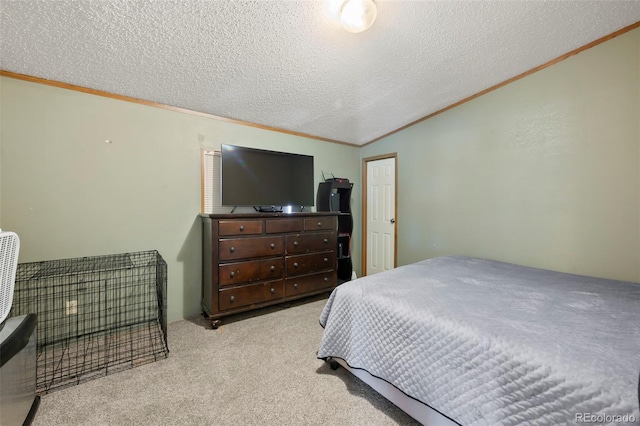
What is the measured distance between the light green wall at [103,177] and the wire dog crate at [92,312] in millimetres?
152

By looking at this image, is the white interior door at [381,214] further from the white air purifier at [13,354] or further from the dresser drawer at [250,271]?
the white air purifier at [13,354]

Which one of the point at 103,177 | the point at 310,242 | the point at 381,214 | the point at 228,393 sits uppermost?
the point at 103,177

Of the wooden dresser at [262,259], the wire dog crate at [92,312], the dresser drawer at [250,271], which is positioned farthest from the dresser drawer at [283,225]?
the wire dog crate at [92,312]

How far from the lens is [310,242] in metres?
2.92

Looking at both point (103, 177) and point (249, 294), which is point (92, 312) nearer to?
point (103, 177)

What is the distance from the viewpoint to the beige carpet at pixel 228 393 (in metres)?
1.33

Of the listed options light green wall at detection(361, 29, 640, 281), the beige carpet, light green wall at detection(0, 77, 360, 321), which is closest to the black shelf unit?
light green wall at detection(361, 29, 640, 281)

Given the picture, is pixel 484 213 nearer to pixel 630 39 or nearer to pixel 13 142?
pixel 630 39

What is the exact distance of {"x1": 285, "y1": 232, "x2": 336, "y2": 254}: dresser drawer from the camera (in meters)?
2.76

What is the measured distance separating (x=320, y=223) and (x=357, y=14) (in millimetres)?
2013

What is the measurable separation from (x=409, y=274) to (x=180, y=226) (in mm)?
2251

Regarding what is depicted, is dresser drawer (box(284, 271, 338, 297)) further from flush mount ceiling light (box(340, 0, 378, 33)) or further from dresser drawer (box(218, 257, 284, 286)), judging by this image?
flush mount ceiling light (box(340, 0, 378, 33))

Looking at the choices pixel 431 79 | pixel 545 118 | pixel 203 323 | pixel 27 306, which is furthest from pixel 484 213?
pixel 27 306

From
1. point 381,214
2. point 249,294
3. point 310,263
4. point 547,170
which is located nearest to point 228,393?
point 249,294
